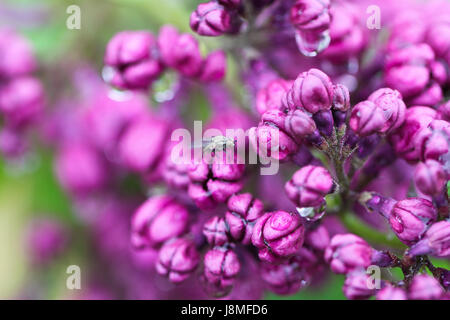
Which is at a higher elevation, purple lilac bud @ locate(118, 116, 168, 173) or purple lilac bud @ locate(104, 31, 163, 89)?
purple lilac bud @ locate(104, 31, 163, 89)

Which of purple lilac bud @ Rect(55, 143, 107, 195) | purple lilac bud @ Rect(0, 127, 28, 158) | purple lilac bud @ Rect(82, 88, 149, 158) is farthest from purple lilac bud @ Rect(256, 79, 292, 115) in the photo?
purple lilac bud @ Rect(0, 127, 28, 158)

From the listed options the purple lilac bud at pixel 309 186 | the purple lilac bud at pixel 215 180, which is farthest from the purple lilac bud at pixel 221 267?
the purple lilac bud at pixel 309 186

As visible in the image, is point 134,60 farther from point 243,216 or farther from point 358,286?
point 358,286

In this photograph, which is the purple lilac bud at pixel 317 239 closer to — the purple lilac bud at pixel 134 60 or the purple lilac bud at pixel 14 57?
the purple lilac bud at pixel 134 60

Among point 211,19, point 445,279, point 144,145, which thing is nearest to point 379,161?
point 445,279

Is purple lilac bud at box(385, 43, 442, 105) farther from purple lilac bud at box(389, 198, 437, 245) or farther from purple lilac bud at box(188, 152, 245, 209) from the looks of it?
purple lilac bud at box(188, 152, 245, 209)

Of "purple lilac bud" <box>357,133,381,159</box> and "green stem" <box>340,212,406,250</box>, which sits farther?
"green stem" <box>340,212,406,250</box>
